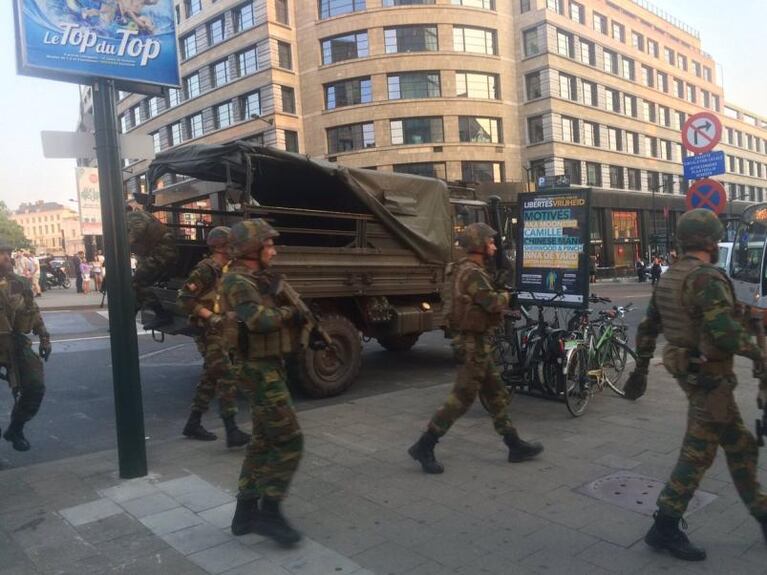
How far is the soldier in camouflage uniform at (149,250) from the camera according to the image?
6.65 m

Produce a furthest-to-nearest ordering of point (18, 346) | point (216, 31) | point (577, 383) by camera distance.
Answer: point (216, 31)
point (577, 383)
point (18, 346)

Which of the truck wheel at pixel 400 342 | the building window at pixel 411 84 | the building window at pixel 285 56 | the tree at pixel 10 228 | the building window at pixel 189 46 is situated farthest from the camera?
the tree at pixel 10 228

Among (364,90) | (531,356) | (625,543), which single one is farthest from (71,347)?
(364,90)

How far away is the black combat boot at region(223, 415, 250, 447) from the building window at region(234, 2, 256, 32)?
39041mm

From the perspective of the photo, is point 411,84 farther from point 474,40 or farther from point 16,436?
point 16,436

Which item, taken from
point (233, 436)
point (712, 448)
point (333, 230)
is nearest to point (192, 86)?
point (333, 230)

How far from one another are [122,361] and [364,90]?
36.0m

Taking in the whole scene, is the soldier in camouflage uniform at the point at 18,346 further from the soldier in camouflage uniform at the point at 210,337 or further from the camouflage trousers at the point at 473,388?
the camouflage trousers at the point at 473,388

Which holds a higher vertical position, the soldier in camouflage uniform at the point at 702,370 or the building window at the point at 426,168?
the building window at the point at 426,168

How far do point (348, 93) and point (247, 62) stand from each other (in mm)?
7328

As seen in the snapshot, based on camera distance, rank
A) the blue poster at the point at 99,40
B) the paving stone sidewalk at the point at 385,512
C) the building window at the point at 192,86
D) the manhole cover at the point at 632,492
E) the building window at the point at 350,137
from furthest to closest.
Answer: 1. the building window at the point at 192,86
2. the building window at the point at 350,137
3. the blue poster at the point at 99,40
4. the manhole cover at the point at 632,492
5. the paving stone sidewalk at the point at 385,512

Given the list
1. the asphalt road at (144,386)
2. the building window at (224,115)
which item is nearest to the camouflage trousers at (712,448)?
the asphalt road at (144,386)

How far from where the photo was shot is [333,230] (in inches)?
316

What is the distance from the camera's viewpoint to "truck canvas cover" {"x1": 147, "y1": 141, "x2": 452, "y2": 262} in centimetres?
709
